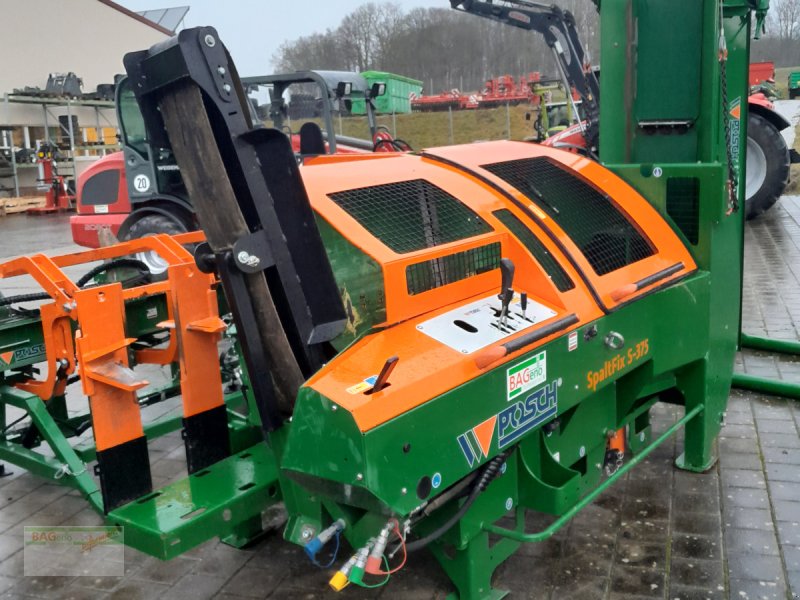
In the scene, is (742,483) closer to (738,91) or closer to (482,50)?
(738,91)

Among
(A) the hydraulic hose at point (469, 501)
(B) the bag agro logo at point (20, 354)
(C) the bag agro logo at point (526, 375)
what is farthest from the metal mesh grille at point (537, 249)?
(B) the bag agro logo at point (20, 354)

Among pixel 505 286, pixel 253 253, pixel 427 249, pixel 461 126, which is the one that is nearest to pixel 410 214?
pixel 427 249

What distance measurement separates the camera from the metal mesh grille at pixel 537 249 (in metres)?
3.21

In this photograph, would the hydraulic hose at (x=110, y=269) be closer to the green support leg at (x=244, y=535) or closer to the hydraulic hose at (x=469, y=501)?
the green support leg at (x=244, y=535)

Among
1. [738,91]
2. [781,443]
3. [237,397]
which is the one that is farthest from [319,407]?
[738,91]

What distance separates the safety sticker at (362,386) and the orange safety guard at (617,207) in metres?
1.26

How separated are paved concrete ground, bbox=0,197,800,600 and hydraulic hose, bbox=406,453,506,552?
0.63 meters

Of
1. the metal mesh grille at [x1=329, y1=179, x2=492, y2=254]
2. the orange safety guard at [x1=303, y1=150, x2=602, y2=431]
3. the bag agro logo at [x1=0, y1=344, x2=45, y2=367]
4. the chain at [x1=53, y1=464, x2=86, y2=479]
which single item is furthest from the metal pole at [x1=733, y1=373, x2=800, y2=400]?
the bag agro logo at [x1=0, y1=344, x2=45, y2=367]

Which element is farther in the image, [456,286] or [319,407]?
[456,286]

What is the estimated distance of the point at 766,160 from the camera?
39.5ft

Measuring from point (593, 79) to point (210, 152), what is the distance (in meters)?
10.9

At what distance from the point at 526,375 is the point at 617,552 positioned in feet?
3.95

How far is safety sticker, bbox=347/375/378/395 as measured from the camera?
7.89 ft

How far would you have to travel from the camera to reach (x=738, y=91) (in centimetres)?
480
